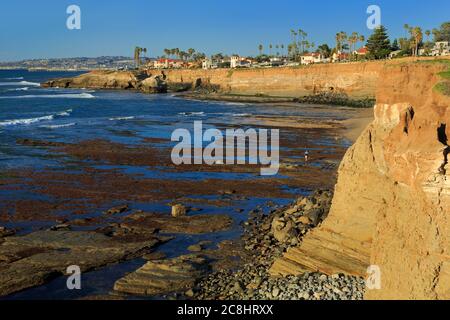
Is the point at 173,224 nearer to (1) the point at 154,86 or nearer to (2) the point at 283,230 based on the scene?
(2) the point at 283,230

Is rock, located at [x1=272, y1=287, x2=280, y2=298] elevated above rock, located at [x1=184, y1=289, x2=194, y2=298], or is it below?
above

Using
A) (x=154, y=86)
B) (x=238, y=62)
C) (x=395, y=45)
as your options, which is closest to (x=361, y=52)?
(x=395, y=45)

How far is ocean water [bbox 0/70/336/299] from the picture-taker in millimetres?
17703

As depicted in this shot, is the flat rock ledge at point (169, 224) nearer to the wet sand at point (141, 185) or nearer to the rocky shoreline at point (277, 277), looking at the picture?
the wet sand at point (141, 185)

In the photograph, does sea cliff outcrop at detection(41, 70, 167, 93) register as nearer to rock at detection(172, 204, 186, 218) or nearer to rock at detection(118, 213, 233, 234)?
rock at detection(172, 204, 186, 218)

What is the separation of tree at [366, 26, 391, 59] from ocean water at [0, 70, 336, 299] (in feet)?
138

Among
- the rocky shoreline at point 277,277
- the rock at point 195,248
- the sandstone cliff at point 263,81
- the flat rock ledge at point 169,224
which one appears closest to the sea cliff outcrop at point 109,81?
the sandstone cliff at point 263,81

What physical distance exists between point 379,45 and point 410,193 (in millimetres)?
112641

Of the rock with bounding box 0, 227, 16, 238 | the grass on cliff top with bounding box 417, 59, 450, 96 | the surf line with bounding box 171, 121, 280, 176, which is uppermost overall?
the grass on cliff top with bounding box 417, 59, 450, 96

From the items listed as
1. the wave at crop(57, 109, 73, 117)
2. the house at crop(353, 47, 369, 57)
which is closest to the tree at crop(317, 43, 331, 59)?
the house at crop(353, 47, 369, 57)

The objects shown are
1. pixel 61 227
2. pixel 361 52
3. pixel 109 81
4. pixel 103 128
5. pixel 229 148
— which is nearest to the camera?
pixel 61 227

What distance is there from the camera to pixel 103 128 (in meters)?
57.5

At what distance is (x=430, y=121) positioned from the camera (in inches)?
427
